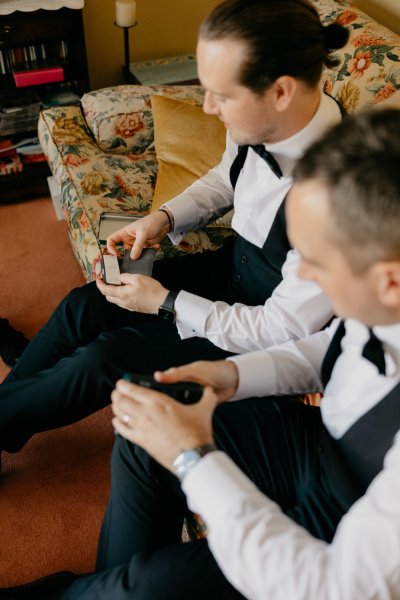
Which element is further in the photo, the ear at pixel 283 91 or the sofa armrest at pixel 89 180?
the sofa armrest at pixel 89 180

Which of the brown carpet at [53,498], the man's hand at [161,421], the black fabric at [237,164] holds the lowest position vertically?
the brown carpet at [53,498]

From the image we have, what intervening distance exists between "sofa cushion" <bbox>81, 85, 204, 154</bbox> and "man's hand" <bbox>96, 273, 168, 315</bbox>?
88 centimetres

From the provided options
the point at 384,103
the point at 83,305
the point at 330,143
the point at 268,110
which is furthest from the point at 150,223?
the point at 330,143

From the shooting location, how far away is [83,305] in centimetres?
141

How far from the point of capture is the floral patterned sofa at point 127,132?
1.57m

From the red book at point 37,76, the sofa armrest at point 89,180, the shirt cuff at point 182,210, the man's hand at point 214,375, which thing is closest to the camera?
the man's hand at point 214,375

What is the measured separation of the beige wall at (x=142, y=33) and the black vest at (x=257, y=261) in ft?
5.48

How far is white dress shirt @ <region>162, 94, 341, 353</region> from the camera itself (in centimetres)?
117

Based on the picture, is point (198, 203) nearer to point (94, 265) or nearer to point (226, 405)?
point (94, 265)

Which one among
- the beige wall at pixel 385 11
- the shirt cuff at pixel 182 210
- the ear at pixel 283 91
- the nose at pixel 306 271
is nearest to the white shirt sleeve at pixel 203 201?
the shirt cuff at pixel 182 210

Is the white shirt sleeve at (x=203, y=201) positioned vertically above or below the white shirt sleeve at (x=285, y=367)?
above

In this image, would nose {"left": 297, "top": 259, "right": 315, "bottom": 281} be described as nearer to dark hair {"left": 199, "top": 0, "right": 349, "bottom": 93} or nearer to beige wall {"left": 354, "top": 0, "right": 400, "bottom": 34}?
dark hair {"left": 199, "top": 0, "right": 349, "bottom": 93}

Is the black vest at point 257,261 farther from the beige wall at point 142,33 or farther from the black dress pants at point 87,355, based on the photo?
the beige wall at point 142,33

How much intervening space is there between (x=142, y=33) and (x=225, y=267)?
185cm
